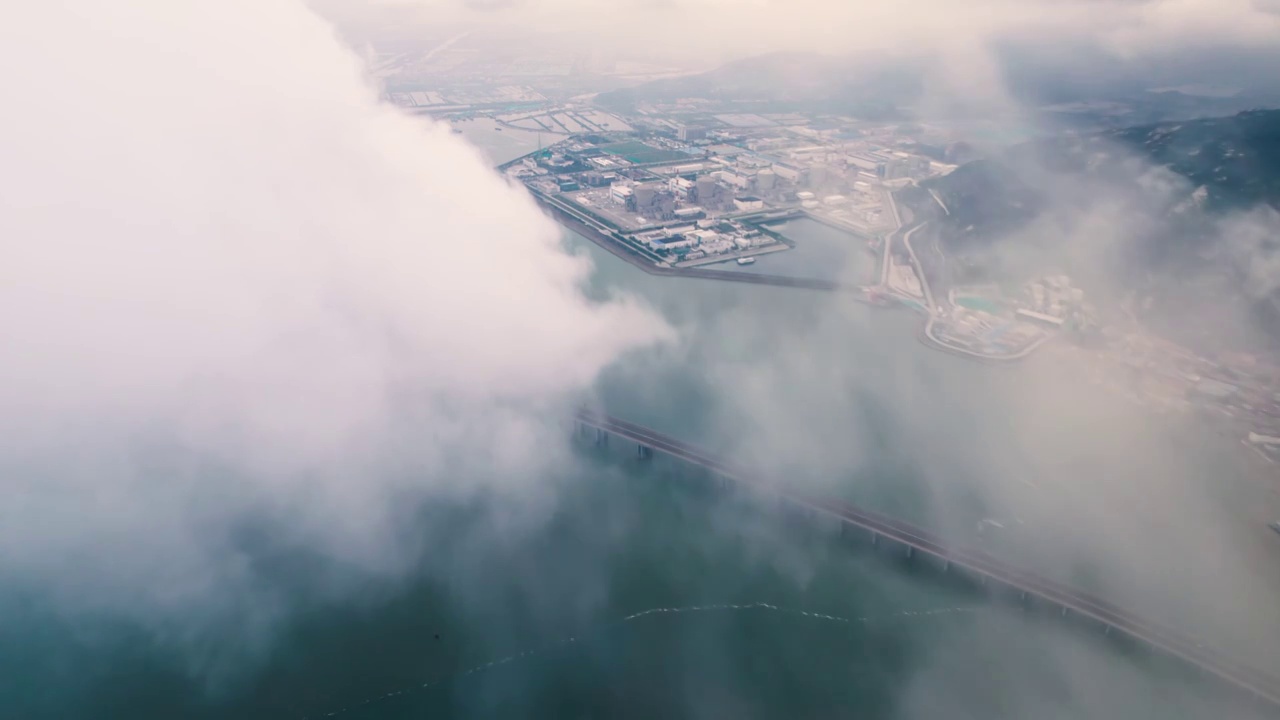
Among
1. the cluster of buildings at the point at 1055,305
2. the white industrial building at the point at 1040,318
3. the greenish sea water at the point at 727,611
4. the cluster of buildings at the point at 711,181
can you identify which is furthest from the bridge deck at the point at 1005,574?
the cluster of buildings at the point at 711,181

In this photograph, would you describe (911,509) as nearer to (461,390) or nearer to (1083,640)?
(1083,640)

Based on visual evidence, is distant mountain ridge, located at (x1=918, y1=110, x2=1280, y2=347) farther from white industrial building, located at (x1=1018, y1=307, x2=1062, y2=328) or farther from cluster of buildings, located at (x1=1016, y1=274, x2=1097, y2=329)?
white industrial building, located at (x1=1018, y1=307, x2=1062, y2=328)

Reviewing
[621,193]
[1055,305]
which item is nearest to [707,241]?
[621,193]

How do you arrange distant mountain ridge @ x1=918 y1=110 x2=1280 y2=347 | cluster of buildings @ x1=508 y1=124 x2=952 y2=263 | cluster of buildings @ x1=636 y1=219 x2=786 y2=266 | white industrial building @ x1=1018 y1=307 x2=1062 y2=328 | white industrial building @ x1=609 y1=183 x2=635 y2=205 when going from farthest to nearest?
1. white industrial building @ x1=609 y1=183 x2=635 y2=205
2. cluster of buildings @ x1=508 y1=124 x2=952 y2=263
3. cluster of buildings @ x1=636 y1=219 x2=786 y2=266
4. white industrial building @ x1=1018 y1=307 x2=1062 y2=328
5. distant mountain ridge @ x1=918 y1=110 x2=1280 y2=347

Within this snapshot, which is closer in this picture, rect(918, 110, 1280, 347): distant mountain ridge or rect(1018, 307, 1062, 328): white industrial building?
rect(918, 110, 1280, 347): distant mountain ridge

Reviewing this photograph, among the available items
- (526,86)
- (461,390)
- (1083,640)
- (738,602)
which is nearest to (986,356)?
(1083,640)

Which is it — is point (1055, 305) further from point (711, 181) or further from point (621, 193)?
point (621, 193)

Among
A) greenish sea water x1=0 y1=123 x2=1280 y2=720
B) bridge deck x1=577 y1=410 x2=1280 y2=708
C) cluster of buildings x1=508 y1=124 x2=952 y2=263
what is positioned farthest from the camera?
cluster of buildings x1=508 y1=124 x2=952 y2=263

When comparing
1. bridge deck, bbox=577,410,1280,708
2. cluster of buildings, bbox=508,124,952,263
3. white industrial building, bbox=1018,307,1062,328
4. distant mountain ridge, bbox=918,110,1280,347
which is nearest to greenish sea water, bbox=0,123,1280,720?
bridge deck, bbox=577,410,1280,708
